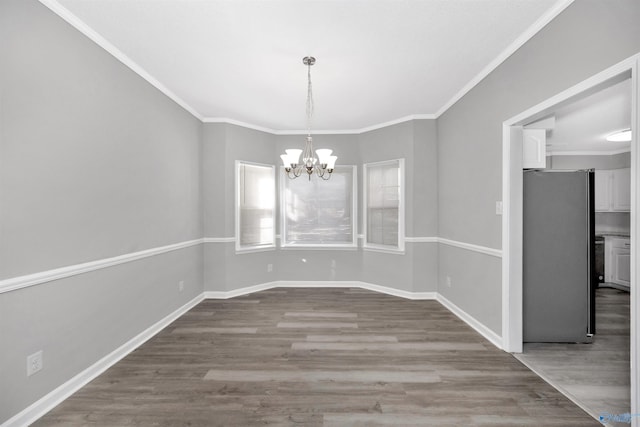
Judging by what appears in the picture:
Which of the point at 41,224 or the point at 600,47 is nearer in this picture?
the point at 600,47

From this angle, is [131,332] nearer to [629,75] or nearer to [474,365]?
[474,365]

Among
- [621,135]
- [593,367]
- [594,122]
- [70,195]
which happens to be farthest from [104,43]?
[621,135]

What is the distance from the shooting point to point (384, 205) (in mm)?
5203

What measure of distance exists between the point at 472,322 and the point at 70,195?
13.1ft

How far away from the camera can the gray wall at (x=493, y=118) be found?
6.20 feet

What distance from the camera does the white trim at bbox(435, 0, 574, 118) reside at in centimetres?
222

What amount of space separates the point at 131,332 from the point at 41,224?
143 cm

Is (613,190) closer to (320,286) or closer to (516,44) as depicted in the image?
(516,44)

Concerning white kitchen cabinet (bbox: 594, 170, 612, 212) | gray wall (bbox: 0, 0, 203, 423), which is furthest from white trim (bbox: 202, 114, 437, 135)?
white kitchen cabinet (bbox: 594, 170, 612, 212)

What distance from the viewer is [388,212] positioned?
5.14 metres

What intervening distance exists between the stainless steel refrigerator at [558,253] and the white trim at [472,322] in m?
0.29

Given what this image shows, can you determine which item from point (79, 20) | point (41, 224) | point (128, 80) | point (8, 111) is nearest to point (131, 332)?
point (41, 224)

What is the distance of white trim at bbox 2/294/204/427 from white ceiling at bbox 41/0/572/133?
8.54 feet

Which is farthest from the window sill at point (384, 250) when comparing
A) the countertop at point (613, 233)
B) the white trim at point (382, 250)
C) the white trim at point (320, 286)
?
the countertop at point (613, 233)
